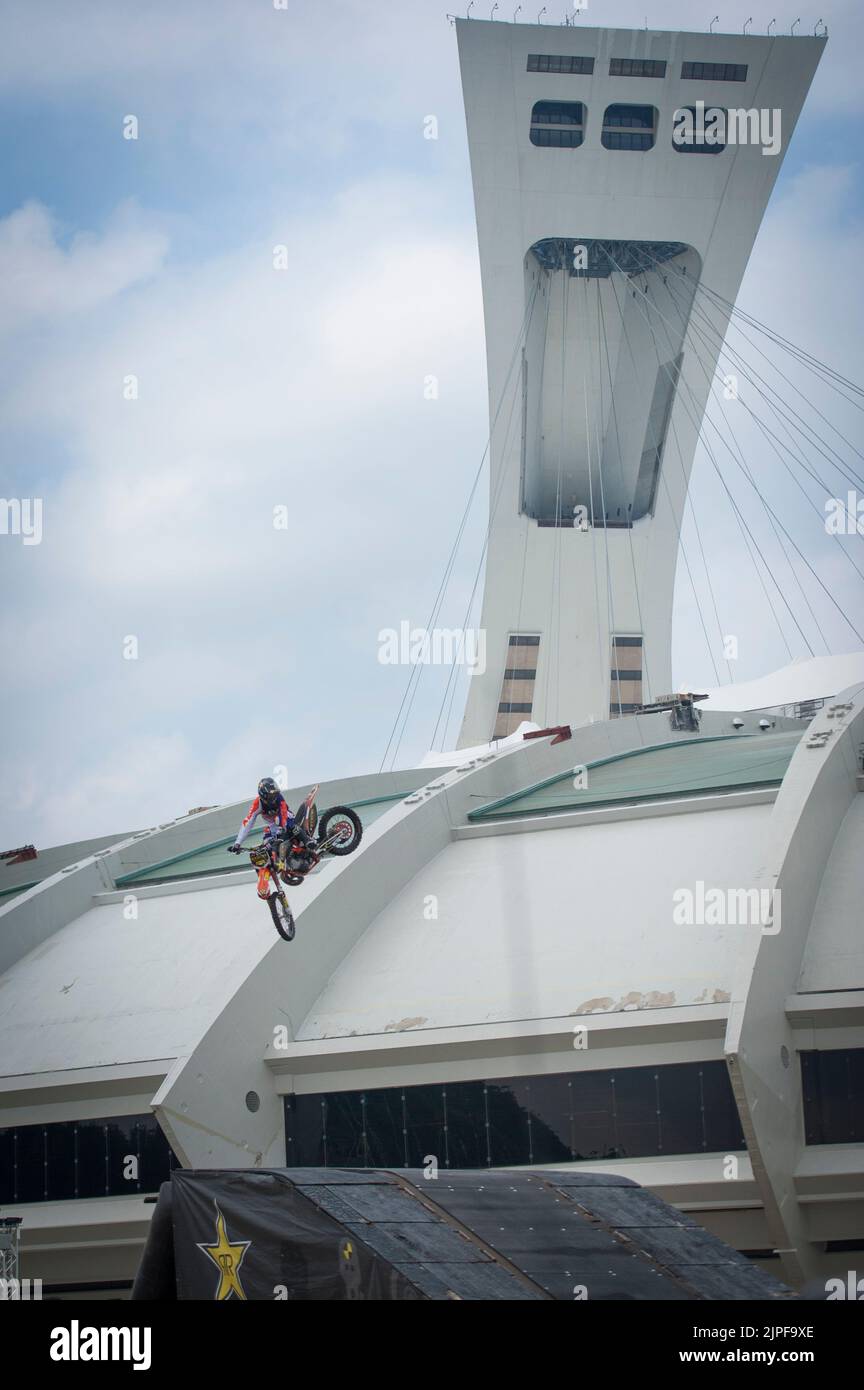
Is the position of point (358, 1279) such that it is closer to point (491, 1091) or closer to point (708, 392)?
point (491, 1091)

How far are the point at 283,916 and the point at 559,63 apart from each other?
3875cm

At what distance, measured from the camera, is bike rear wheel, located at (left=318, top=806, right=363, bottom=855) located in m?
21.7

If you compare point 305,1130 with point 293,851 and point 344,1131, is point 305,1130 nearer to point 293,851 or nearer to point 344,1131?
point 344,1131

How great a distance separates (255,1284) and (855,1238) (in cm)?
1007

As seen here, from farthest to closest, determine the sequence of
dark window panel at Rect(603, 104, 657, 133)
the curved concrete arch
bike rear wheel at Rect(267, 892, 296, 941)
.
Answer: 1. dark window panel at Rect(603, 104, 657, 133)
2. bike rear wheel at Rect(267, 892, 296, 941)
3. the curved concrete arch

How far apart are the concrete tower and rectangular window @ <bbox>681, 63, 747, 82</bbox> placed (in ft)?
0.16

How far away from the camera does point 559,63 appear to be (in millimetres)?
51062

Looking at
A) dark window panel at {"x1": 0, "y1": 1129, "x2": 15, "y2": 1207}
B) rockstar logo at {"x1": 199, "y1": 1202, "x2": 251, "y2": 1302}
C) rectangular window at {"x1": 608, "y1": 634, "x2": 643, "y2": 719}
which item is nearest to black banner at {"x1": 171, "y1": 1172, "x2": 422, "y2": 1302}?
rockstar logo at {"x1": 199, "y1": 1202, "x2": 251, "y2": 1302}

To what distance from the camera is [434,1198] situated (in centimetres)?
1274

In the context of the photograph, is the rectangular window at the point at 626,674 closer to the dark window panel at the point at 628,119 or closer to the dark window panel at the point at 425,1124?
the dark window panel at the point at 628,119

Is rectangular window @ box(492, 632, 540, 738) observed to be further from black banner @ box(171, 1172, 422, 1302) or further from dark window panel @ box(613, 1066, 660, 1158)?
black banner @ box(171, 1172, 422, 1302)

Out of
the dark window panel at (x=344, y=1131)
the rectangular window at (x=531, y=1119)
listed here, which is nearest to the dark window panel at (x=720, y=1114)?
the rectangular window at (x=531, y=1119)

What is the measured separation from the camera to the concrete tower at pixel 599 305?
5138cm

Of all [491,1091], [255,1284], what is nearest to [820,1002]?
[491,1091]
